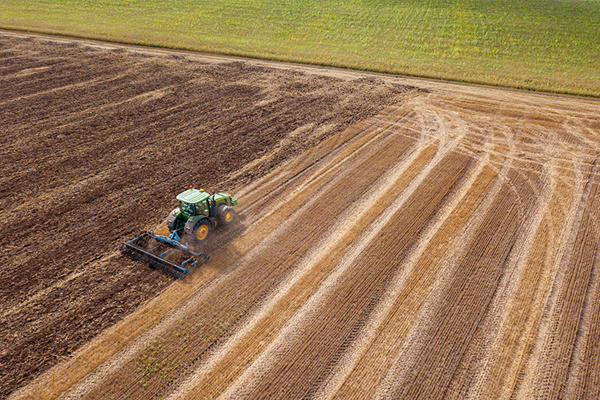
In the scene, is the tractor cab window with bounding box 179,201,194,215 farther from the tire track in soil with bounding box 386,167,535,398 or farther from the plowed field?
the tire track in soil with bounding box 386,167,535,398

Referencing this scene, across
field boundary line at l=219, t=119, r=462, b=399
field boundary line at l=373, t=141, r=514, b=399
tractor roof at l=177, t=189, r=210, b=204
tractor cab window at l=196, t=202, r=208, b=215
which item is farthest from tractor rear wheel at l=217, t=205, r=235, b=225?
field boundary line at l=373, t=141, r=514, b=399

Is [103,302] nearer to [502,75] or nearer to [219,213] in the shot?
[219,213]

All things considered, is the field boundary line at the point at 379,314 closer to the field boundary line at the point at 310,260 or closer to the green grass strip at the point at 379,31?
the field boundary line at the point at 310,260

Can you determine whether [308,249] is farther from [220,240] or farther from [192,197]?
[192,197]

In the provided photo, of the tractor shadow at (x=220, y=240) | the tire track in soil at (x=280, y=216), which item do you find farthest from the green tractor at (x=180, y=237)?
the tire track in soil at (x=280, y=216)

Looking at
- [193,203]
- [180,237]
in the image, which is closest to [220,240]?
[180,237]

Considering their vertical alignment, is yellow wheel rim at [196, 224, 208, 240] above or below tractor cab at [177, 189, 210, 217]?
below

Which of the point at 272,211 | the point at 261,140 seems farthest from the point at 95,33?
the point at 272,211
